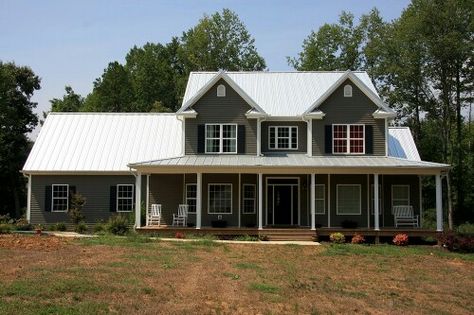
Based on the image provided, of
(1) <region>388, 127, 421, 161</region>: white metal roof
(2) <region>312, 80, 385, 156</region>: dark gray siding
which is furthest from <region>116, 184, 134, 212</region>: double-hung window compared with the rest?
(1) <region>388, 127, 421, 161</region>: white metal roof

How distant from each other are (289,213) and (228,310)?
17.6 metres

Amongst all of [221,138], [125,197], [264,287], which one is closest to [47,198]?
[125,197]

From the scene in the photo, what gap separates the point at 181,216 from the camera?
28016 millimetres

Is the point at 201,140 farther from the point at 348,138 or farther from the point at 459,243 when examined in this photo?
the point at 459,243

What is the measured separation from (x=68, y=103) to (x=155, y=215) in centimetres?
3018

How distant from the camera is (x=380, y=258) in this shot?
20531 mm

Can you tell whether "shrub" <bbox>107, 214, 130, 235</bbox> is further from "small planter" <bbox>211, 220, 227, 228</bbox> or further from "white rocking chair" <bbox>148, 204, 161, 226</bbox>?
"small planter" <bbox>211, 220, 227, 228</bbox>

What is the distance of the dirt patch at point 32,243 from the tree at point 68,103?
30603 mm

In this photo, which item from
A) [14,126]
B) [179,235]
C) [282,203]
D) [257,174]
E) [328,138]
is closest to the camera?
[179,235]

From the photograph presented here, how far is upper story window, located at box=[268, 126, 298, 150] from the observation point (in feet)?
98.0

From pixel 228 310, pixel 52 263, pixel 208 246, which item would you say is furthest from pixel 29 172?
pixel 228 310

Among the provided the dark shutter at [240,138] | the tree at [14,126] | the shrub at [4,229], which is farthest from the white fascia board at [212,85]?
the tree at [14,126]

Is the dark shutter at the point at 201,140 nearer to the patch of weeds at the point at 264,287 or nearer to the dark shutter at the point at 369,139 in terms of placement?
the dark shutter at the point at 369,139

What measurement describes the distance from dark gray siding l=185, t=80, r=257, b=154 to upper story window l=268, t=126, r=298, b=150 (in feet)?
4.16
